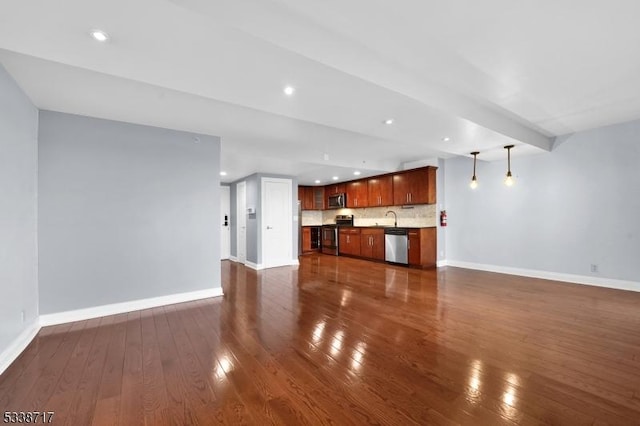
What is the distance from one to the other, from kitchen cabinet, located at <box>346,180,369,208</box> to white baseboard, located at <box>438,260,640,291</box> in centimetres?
302

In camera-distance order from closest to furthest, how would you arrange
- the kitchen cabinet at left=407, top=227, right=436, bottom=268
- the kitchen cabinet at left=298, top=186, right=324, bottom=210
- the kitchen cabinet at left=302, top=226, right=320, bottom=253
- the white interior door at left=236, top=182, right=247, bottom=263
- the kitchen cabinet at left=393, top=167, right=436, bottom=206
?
the kitchen cabinet at left=407, top=227, right=436, bottom=268 → the kitchen cabinet at left=393, top=167, right=436, bottom=206 → the white interior door at left=236, top=182, right=247, bottom=263 → the kitchen cabinet at left=302, top=226, right=320, bottom=253 → the kitchen cabinet at left=298, top=186, right=324, bottom=210

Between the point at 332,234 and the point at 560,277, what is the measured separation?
18.5 feet

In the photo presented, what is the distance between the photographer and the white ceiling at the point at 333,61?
1626mm

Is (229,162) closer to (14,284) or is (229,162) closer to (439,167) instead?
(14,284)

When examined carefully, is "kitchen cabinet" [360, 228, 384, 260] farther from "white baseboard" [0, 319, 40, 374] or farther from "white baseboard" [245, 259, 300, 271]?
"white baseboard" [0, 319, 40, 374]

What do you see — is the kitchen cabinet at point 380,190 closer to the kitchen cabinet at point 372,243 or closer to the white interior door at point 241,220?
the kitchen cabinet at point 372,243

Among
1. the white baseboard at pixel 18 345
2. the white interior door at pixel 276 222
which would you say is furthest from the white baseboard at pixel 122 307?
the white interior door at pixel 276 222

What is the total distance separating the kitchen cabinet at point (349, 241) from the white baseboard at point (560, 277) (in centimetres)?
270

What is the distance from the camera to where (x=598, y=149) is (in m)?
4.34

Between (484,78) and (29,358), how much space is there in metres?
4.81

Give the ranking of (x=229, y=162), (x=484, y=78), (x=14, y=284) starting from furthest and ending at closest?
(x=229, y=162) → (x=484, y=78) → (x=14, y=284)

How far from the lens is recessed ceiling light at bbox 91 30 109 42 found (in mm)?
1647

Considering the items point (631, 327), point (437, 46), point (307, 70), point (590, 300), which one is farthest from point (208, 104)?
point (590, 300)

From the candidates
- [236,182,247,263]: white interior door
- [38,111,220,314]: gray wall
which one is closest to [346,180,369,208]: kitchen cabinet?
[236,182,247,263]: white interior door
